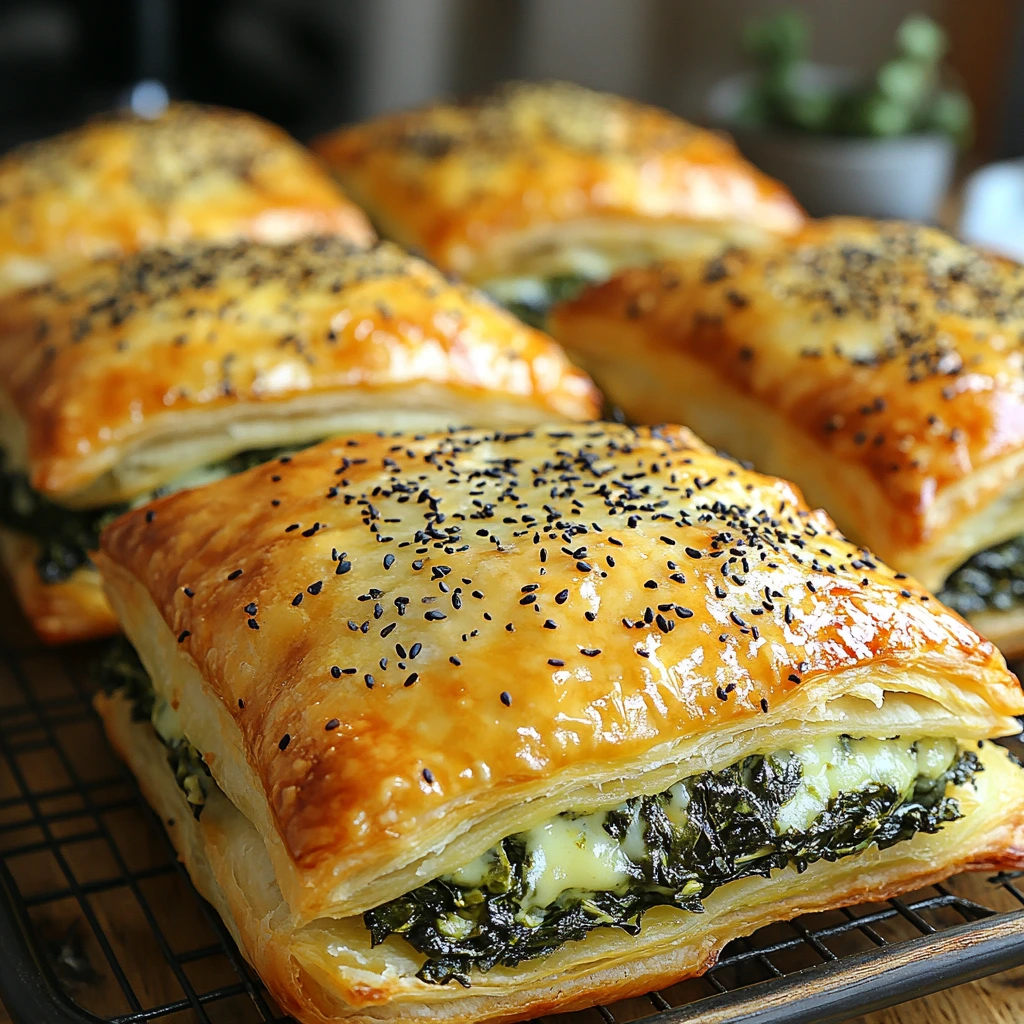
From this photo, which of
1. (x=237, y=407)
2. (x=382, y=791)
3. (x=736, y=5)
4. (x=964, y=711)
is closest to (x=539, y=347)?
(x=237, y=407)

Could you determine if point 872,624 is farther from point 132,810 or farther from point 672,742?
point 132,810

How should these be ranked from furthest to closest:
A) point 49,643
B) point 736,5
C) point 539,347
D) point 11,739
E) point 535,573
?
point 736,5, point 539,347, point 49,643, point 11,739, point 535,573

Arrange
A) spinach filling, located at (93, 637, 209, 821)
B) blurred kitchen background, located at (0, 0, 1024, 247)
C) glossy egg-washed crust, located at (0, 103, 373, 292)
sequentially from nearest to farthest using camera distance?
1. spinach filling, located at (93, 637, 209, 821)
2. glossy egg-washed crust, located at (0, 103, 373, 292)
3. blurred kitchen background, located at (0, 0, 1024, 247)

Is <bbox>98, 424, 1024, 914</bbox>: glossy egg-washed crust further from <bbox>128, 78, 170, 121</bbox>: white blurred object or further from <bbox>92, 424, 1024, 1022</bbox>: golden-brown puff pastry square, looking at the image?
<bbox>128, 78, 170, 121</bbox>: white blurred object

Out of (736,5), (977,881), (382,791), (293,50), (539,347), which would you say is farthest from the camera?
(736,5)

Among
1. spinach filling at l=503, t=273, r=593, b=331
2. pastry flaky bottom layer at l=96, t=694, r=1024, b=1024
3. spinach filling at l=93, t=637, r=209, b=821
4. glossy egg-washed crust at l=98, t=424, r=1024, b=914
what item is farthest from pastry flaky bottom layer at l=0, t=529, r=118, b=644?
spinach filling at l=503, t=273, r=593, b=331

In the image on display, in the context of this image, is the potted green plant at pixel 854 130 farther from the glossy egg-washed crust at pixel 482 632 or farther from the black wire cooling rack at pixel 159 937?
the black wire cooling rack at pixel 159 937
